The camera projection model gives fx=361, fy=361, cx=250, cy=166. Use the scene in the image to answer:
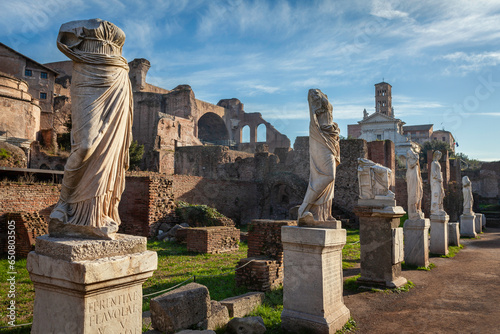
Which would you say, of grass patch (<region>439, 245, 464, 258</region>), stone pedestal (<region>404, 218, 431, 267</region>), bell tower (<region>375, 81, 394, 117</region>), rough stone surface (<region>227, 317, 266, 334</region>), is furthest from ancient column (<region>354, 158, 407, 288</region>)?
bell tower (<region>375, 81, 394, 117</region>)

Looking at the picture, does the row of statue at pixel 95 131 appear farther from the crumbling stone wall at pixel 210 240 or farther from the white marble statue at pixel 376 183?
the crumbling stone wall at pixel 210 240

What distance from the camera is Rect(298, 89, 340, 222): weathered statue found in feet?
15.6

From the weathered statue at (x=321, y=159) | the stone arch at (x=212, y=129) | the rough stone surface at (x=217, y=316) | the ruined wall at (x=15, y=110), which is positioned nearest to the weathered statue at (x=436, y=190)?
the weathered statue at (x=321, y=159)

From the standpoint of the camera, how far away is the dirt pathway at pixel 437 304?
5000mm

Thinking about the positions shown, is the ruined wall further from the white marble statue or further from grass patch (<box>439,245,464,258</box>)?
grass patch (<box>439,245,464,258</box>)

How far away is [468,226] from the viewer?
51.0 feet

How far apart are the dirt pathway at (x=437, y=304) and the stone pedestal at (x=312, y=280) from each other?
69 cm

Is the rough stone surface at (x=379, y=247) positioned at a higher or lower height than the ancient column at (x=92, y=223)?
lower

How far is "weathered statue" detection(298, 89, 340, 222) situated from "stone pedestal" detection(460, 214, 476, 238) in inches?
537

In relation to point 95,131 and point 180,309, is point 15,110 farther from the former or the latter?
point 95,131

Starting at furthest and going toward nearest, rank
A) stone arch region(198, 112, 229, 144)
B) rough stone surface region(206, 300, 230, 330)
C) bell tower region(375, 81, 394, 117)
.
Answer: bell tower region(375, 81, 394, 117) < stone arch region(198, 112, 229, 144) < rough stone surface region(206, 300, 230, 330)

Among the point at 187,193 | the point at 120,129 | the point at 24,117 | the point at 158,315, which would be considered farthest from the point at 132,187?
the point at 24,117

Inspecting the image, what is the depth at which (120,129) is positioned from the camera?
2512mm

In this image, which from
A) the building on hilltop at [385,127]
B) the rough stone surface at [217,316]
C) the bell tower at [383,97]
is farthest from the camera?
the bell tower at [383,97]
